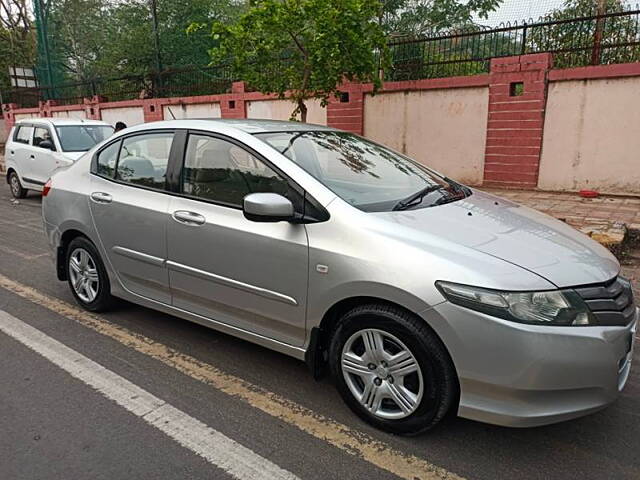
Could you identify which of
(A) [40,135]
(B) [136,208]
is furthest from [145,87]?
(B) [136,208]

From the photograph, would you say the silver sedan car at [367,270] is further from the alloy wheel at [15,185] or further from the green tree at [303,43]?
the alloy wheel at [15,185]

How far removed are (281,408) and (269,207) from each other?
114 centimetres

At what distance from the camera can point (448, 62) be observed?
988cm

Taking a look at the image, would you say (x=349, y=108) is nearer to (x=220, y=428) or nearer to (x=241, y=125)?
(x=241, y=125)

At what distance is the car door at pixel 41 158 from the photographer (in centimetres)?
958

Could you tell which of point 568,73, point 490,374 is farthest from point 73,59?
point 490,374

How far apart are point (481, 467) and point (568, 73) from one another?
26.0ft

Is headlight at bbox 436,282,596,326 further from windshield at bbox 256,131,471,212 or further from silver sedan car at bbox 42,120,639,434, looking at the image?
windshield at bbox 256,131,471,212

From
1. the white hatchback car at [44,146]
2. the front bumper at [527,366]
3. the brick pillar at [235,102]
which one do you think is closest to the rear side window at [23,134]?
the white hatchback car at [44,146]

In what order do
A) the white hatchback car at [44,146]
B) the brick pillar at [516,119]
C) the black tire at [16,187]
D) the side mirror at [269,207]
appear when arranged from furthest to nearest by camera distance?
1. the black tire at [16,187]
2. the white hatchback car at [44,146]
3. the brick pillar at [516,119]
4. the side mirror at [269,207]

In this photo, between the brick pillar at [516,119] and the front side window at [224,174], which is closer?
the front side window at [224,174]

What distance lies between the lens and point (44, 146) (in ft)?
31.7

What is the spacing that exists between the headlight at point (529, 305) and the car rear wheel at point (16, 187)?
35.7 ft

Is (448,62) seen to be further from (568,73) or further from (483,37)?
(568,73)
